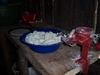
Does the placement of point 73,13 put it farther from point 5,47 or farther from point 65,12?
point 5,47

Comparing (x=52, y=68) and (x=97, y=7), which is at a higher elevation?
(x=97, y=7)

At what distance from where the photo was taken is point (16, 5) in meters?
1.80

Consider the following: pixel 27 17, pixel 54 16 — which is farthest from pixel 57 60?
pixel 27 17

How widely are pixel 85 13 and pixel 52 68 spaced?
668mm

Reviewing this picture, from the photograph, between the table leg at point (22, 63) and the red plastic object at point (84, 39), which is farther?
the table leg at point (22, 63)

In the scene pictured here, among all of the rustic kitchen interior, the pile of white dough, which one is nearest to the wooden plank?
the pile of white dough

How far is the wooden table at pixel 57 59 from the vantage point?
878mm

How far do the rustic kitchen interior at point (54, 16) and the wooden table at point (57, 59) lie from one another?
19cm

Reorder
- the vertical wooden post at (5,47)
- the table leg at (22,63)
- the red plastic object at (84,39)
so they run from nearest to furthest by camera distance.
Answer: the red plastic object at (84,39) → the table leg at (22,63) → the vertical wooden post at (5,47)

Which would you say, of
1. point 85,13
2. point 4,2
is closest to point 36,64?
point 85,13

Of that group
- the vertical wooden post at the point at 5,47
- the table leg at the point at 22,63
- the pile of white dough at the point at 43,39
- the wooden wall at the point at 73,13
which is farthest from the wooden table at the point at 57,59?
the vertical wooden post at the point at 5,47

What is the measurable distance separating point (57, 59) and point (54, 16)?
2.77ft

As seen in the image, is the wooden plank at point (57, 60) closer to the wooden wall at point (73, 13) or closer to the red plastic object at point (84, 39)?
the red plastic object at point (84, 39)

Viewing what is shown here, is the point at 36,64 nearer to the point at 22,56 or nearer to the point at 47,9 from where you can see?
the point at 22,56
